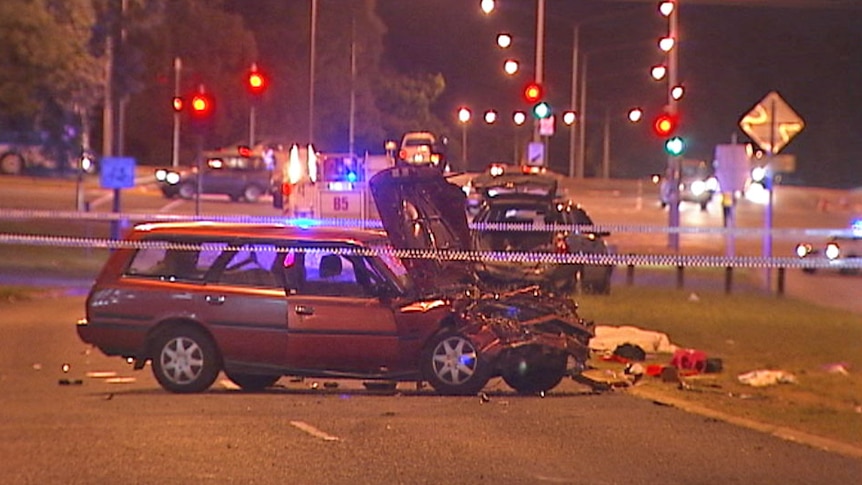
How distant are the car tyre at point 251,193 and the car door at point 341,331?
106ft

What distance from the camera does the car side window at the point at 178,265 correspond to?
13.4 m

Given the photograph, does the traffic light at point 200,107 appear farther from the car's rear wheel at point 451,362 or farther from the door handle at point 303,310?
the car's rear wheel at point 451,362

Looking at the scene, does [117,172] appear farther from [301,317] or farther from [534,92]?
[301,317]

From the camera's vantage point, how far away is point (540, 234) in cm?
2244

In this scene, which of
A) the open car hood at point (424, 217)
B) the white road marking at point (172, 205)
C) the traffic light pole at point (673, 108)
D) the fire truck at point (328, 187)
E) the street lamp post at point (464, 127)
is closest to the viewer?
the open car hood at point (424, 217)

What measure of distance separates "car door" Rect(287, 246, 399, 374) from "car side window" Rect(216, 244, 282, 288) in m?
0.29

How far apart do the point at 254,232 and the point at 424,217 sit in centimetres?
195

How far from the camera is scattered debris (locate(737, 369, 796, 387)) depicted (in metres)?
14.5

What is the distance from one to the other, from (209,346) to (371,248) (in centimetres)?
171

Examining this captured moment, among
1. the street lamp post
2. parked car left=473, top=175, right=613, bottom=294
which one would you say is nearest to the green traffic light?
parked car left=473, top=175, right=613, bottom=294

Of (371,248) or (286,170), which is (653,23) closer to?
(286,170)

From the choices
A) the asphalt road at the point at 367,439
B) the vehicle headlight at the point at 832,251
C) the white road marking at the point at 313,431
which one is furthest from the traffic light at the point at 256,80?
the white road marking at the point at 313,431

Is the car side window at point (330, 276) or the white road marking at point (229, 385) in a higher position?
the car side window at point (330, 276)

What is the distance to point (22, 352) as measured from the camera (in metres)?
16.7
